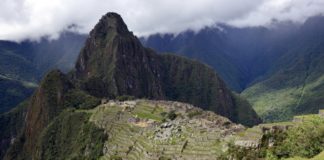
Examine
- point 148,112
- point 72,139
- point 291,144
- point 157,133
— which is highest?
point 148,112

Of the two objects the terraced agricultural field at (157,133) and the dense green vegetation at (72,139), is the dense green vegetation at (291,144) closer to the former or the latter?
the terraced agricultural field at (157,133)

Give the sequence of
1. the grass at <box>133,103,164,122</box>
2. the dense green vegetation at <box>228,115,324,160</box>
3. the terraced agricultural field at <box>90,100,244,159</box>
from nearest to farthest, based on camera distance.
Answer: the dense green vegetation at <box>228,115,324,160</box>
the terraced agricultural field at <box>90,100,244,159</box>
the grass at <box>133,103,164,122</box>

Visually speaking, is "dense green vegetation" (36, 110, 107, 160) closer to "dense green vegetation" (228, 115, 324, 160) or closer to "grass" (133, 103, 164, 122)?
"grass" (133, 103, 164, 122)

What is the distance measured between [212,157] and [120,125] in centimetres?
5357

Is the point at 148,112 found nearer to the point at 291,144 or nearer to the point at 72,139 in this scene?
the point at 72,139

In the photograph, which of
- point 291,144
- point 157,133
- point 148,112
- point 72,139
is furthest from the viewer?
point 72,139

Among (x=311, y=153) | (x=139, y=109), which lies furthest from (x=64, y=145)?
(x=311, y=153)

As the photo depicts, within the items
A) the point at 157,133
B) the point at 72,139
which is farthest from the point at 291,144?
the point at 72,139

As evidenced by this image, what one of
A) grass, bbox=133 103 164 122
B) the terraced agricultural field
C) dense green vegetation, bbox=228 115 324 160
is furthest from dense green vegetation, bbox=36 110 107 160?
dense green vegetation, bbox=228 115 324 160

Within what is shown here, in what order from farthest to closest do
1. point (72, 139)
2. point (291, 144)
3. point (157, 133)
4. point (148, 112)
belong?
point (72, 139) < point (148, 112) < point (157, 133) < point (291, 144)

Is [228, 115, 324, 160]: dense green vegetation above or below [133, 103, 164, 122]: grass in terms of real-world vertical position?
below

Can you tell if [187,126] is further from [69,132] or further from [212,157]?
[69,132]

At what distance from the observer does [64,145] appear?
172375mm

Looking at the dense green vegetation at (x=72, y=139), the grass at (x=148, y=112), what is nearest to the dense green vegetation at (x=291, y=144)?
the dense green vegetation at (x=72, y=139)
